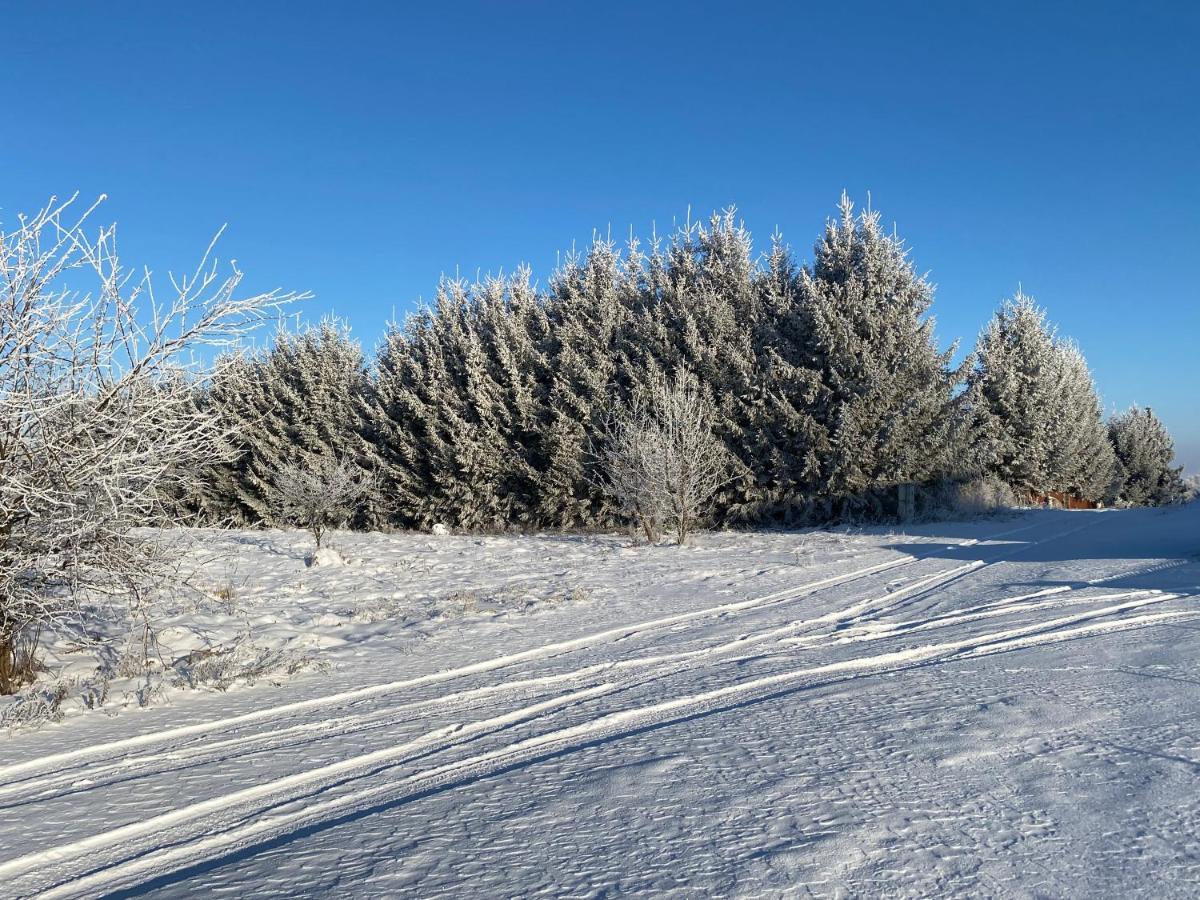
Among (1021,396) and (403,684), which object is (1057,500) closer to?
(1021,396)

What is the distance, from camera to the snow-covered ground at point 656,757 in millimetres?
3115

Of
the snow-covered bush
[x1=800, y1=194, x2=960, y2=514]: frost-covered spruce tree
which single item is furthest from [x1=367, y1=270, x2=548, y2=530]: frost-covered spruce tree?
the snow-covered bush

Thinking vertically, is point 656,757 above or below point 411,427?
below

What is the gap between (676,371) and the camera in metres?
23.5

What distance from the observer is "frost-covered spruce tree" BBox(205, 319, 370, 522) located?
30.1m

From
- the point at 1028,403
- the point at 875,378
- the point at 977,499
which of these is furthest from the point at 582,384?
the point at 1028,403

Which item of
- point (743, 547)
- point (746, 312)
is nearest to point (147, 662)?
point (743, 547)

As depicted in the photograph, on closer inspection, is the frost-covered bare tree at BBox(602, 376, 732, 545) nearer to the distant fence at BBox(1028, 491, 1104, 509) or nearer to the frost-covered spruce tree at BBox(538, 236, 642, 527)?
the frost-covered spruce tree at BBox(538, 236, 642, 527)

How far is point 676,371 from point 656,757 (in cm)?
1958

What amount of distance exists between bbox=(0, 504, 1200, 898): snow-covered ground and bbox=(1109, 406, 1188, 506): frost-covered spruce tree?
44.8m

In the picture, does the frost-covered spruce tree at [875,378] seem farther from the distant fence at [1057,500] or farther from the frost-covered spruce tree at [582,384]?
the distant fence at [1057,500]

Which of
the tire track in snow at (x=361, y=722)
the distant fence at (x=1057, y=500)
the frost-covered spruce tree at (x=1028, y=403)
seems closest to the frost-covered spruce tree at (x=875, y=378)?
the frost-covered spruce tree at (x=1028, y=403)

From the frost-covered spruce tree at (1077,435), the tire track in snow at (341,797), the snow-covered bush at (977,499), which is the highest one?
the frost-covered spruce tree at (1077,435)

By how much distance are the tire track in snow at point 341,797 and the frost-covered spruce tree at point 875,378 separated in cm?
1539
